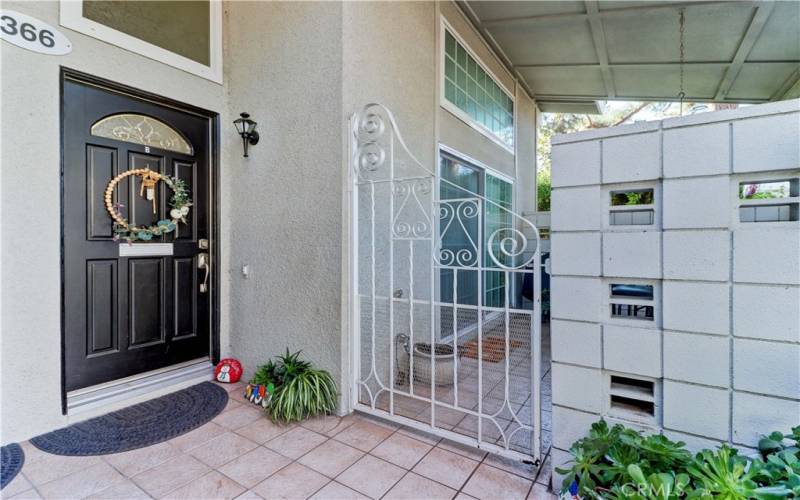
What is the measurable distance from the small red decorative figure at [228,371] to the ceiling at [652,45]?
4708 millimetres

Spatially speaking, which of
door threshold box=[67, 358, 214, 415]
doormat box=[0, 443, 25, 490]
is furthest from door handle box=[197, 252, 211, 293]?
doormat box=[0, 443, 25, 490]

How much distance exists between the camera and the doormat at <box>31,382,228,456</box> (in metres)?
2.24

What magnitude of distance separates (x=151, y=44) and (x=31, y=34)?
0.73 m

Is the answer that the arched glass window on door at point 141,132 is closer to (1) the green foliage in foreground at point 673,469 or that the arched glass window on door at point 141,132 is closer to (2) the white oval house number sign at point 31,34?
(2) the white oval house number sign at point 31,34

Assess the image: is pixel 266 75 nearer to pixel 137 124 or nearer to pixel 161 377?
pixel 137 124

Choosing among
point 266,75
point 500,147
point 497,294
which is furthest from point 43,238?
point 500,147

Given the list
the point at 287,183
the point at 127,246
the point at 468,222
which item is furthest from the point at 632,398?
the point at 127,246

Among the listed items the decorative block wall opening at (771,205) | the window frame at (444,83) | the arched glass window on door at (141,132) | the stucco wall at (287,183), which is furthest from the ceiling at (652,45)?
the arched glass window on door at (141,132)

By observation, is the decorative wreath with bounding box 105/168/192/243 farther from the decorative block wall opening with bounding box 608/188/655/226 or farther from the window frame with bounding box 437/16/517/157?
the decorative block wall opening with bounding box 608/188/655/226

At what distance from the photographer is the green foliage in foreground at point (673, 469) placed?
1.14 meters

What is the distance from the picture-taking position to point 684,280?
5.05 ft

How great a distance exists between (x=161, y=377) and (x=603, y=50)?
615 centimetres

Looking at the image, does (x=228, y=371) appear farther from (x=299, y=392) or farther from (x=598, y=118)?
(x=598, y=118)

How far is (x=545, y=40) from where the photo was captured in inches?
193
